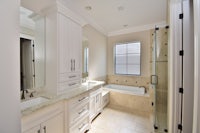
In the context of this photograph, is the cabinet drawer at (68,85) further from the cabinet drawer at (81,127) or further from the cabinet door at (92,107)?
the cabinet drawer at (81,127)

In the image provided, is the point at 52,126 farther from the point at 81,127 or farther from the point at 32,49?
the point at 32,49

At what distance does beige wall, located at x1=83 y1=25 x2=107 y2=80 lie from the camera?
10.7ft

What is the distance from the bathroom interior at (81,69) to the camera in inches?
62.7

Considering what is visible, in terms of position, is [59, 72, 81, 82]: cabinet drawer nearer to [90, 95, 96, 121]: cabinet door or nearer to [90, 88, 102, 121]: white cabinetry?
[90, 88, 102, 121]: white cabinetry

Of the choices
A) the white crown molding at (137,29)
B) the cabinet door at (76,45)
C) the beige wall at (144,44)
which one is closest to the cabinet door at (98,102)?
the cabinet door at (76,45)

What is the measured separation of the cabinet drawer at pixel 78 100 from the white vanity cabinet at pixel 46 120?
17cm

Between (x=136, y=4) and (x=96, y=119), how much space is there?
297 centimetres

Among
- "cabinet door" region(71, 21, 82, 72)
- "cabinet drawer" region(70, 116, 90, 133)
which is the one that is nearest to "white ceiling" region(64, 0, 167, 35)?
"cabinet door" region(71, 21, 82, 72)

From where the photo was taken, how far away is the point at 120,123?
2500 mm

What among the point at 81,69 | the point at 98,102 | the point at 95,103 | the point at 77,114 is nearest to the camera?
the point at 77,114

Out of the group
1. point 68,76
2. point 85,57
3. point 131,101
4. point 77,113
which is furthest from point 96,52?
point 77,113

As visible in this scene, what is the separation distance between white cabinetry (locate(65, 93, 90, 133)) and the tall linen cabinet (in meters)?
0.31

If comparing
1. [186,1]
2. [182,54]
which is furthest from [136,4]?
[182,54]

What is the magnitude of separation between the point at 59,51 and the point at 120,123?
7.13ft
